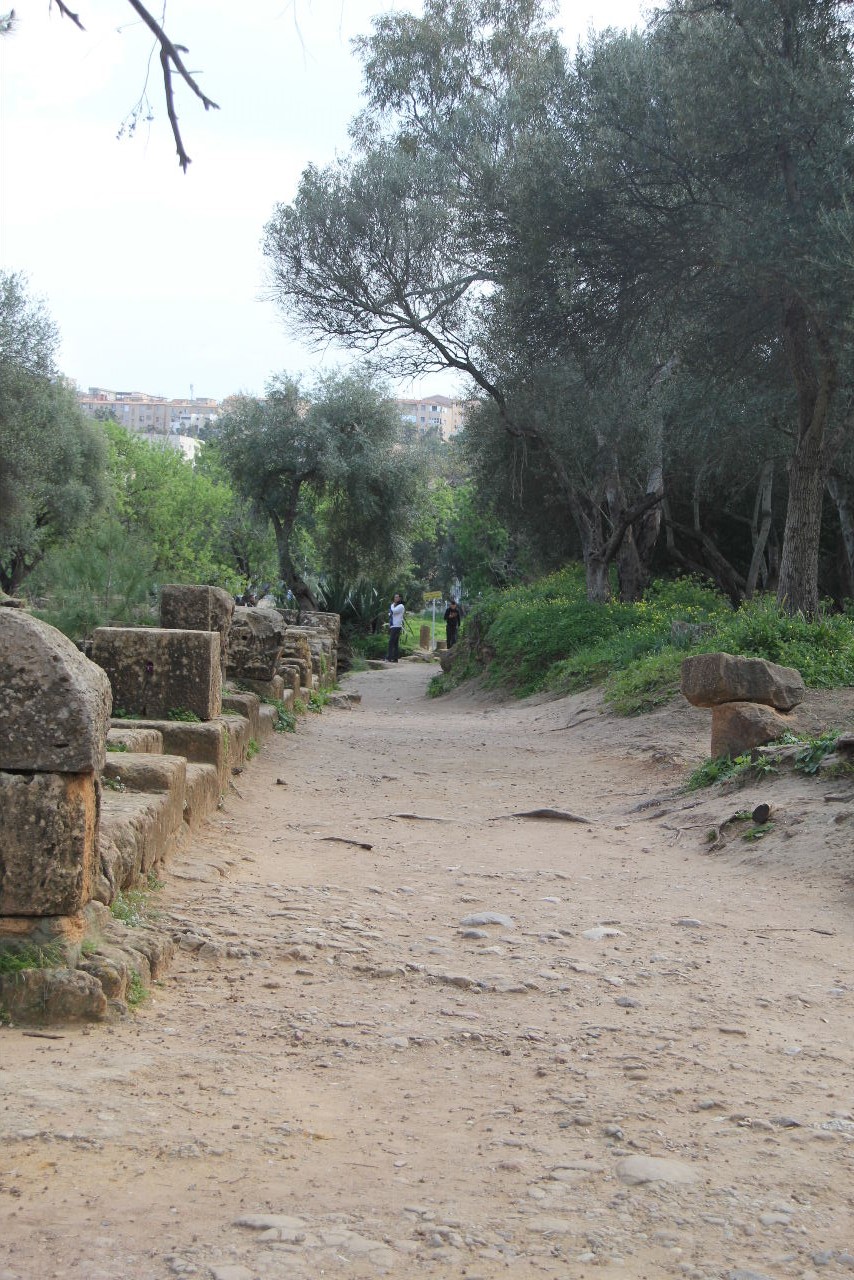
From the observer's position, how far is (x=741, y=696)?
889 centimetres

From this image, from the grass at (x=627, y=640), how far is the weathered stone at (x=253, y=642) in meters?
3.71

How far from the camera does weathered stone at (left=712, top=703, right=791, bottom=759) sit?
850 centimetres

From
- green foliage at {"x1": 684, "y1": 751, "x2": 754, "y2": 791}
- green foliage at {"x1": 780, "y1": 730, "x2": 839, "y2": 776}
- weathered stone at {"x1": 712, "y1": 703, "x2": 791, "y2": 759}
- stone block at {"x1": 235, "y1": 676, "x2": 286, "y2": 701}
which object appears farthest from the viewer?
stone block at {"x1": 235, "y1": 676, "x2": 286, "y2": 701}

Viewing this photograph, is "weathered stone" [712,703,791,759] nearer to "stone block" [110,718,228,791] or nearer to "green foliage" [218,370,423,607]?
"stone block" [110,718,228,791]

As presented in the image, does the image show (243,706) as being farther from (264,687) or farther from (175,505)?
(175,505)

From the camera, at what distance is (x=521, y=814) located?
26.5 ft

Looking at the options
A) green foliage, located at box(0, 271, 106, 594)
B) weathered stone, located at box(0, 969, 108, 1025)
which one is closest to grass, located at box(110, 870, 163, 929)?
weathered stone, located at box(0, 969, 108, 1025)

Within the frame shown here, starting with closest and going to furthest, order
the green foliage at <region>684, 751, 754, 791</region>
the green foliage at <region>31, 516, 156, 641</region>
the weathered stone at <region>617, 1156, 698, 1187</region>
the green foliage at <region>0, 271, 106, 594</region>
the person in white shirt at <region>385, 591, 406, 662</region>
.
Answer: the weathered stone at <region>617, 1156, 698, 1187</region>
the green foliage at <region>684, 751, 754, 791</region>
the green foliage at <region>31, 516, 156, 641</region>
the green foliage at <region>0, 271, 106, 594</region>
the person in white shirt at <region>385, 591, 406, 662</region>

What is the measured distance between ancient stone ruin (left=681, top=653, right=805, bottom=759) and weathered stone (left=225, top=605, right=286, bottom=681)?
175 inches

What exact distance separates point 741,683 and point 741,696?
0.13 metres

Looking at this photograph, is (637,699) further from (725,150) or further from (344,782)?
(725,150)

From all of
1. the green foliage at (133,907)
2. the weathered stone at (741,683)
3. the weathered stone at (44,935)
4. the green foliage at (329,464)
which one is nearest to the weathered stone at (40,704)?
the weathered stone at (44,935)

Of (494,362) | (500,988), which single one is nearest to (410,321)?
(494,362)

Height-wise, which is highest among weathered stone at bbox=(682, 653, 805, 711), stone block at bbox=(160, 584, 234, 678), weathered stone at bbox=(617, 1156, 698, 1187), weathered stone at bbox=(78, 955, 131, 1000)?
stone block at bbox=(160, 584, 234, 678)
